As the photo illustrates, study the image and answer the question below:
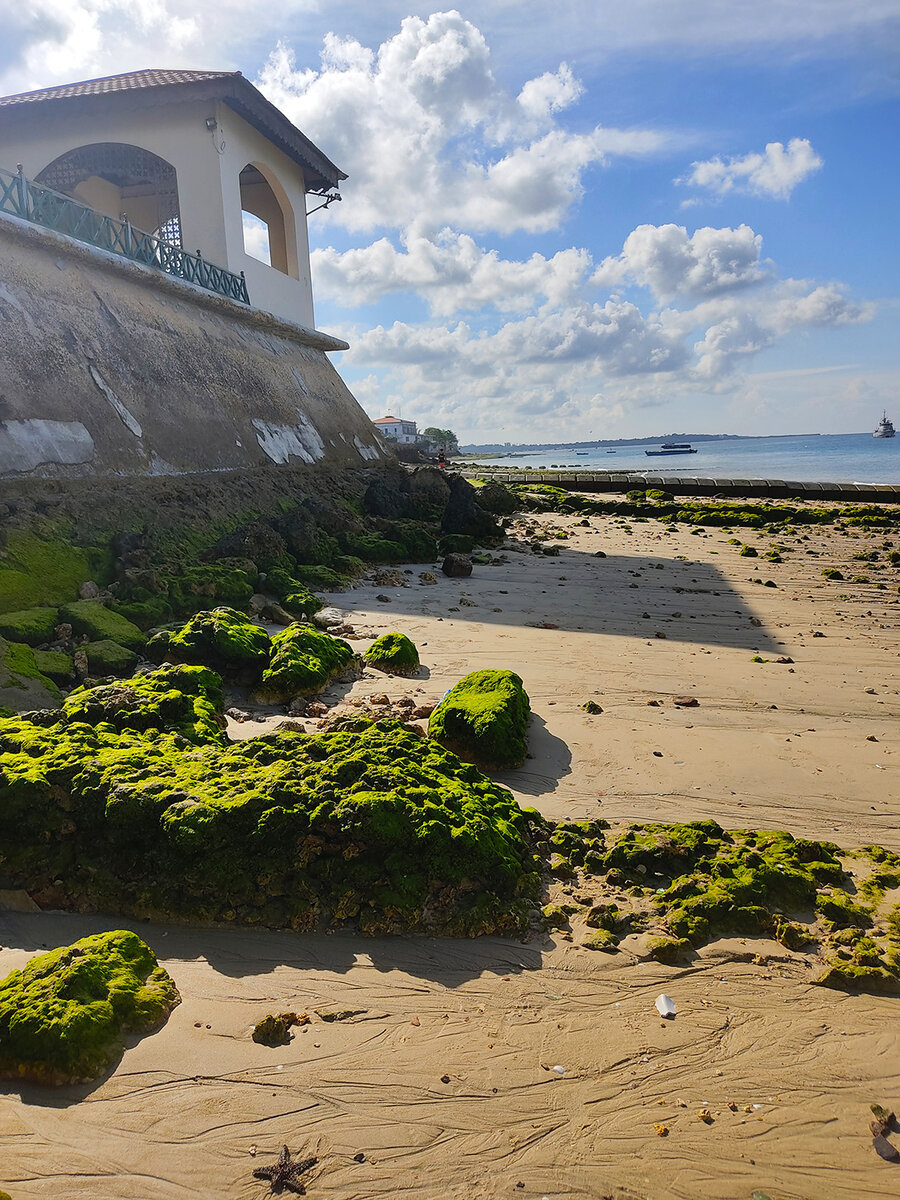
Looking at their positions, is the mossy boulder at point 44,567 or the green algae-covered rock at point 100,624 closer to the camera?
the green algae-covered rock at point 100,624

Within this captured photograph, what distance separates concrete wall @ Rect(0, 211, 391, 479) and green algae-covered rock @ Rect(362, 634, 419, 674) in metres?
4.33

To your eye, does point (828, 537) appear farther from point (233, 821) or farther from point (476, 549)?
point (233, 821)

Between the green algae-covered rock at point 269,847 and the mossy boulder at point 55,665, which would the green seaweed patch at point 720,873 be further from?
the mossy boulder at point 55,665

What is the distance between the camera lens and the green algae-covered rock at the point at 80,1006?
2287mm

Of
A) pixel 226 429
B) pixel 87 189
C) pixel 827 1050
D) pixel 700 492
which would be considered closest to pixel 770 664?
pixel 827 1050

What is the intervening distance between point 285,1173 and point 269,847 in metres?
1.28

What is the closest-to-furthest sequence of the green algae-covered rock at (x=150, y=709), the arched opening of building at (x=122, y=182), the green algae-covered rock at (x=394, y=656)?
the green algae-covered rock at (x=150, y=709), the green algae-covered rock at (x=394, y=656), the arched opening of building at (x=122, y=182)

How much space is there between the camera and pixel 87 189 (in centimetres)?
2014

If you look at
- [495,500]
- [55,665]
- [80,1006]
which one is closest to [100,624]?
[55,665]

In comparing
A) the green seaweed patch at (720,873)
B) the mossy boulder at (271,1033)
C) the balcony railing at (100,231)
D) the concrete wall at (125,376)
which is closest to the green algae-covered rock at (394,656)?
the green seaweed patch at (720,873)

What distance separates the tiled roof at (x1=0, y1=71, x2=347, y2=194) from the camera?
15367 millimetres

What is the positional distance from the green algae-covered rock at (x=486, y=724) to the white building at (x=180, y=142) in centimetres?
1456

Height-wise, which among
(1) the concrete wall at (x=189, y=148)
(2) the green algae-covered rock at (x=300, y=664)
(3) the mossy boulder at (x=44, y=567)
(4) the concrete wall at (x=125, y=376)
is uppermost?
(1) the concrete wall at (x=189, y=148)

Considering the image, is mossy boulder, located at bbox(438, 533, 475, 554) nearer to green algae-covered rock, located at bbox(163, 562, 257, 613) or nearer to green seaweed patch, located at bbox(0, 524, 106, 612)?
green algae-covered rock, located at bbox(163, 562, 257, 613)
